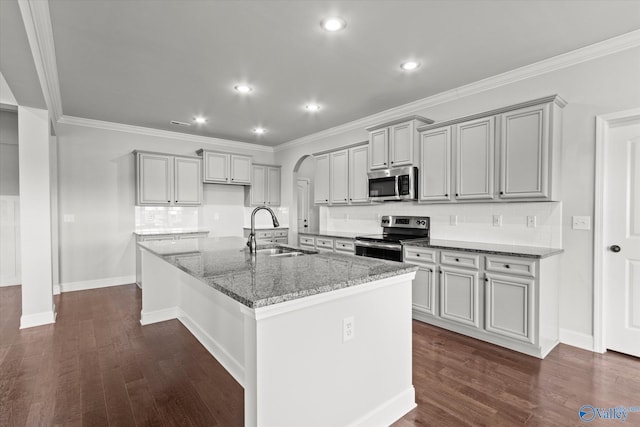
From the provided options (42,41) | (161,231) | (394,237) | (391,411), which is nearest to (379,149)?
(394,237)

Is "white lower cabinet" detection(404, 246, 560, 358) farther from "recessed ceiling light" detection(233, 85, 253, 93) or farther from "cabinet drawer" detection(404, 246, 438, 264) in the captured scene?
"recessed ceiling light" detection(233, 85, 253, 93)

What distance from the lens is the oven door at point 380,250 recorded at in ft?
12.1

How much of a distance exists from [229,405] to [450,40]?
3.18m

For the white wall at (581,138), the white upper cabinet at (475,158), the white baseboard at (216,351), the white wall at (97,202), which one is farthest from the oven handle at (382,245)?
the white wall at (97,202)

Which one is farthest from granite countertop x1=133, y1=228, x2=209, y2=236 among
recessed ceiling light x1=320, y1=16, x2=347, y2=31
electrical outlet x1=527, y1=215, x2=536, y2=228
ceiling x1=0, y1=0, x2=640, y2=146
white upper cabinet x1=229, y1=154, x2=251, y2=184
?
electrical outlet x1=527, y1=215, x2=536, y2=228

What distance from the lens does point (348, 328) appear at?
168cm

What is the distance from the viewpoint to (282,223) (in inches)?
268

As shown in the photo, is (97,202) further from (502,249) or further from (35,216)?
(502,249)

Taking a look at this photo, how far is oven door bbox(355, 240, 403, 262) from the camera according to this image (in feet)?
12.1

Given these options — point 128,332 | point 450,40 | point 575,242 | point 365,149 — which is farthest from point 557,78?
point 128,332

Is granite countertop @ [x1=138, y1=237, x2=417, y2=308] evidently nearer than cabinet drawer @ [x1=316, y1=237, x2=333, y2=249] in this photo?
Yes

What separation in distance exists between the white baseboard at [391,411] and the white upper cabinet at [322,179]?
3.58 metres

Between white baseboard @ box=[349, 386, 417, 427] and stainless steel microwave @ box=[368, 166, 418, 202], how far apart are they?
235 centimetres

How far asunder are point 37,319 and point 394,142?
4489 millimetres
